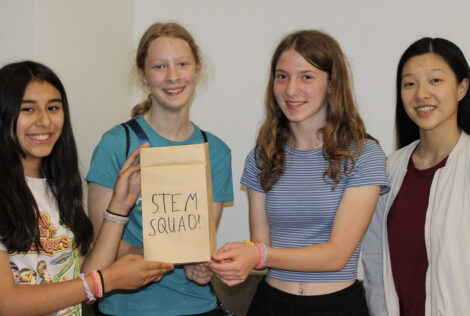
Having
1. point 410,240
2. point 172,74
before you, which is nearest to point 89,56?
point 172,74

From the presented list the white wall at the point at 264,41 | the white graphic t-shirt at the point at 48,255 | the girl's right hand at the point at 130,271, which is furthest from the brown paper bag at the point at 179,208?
the white wall at the point at 264,41

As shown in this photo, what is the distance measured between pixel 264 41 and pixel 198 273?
1490 millimetres

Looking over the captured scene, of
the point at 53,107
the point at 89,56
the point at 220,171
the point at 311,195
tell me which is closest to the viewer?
the point at 53,107

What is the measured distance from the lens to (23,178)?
1463 mm

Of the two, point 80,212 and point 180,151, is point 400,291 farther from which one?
point 80,212

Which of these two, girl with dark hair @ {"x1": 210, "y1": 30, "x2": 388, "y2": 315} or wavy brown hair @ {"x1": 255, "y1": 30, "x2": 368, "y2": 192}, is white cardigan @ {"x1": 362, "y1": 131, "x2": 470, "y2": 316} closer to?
girl with dark hair @ {"x1": 210, "y1": 30, "x2": 388, "y2": 315}

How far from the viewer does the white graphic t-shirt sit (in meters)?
1.40

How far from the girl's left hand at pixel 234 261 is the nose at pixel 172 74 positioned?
0.65 metres

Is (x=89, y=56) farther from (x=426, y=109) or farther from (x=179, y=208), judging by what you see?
(x=426, y=109)

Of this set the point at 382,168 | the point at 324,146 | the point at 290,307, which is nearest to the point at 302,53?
the point at 324,146

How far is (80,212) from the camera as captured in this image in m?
1.63

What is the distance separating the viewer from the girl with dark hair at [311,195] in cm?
162

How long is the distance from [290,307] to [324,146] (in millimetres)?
578

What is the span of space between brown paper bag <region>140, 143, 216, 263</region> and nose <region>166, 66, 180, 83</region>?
39 cm
